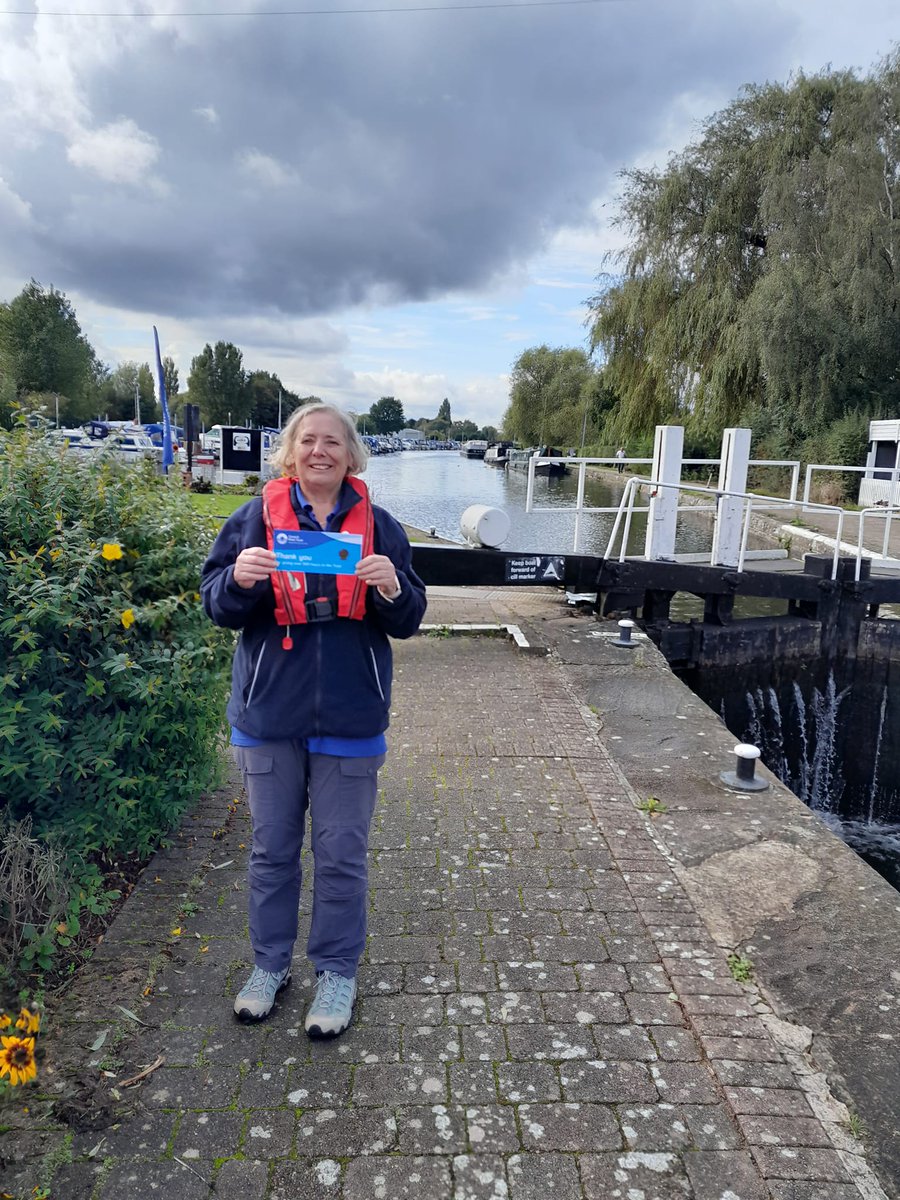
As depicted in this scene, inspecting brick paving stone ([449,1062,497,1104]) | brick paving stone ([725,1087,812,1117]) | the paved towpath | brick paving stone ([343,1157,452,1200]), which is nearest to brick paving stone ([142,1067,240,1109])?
the paved towpath

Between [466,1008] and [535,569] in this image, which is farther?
[535,569]

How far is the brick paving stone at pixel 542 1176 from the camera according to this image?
86.9 inches

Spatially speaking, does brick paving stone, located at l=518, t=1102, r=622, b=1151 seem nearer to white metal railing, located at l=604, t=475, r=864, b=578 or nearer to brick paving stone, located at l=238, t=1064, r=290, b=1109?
brick paving stone, located at l=238, t=1064, r=290, b=1109

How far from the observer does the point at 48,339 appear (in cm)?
5353

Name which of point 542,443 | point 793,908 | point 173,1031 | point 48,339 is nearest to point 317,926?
point 173,1031

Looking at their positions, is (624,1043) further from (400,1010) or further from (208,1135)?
(208,1135)

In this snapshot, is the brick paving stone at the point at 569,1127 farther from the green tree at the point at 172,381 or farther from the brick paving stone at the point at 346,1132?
the green tree at the point at 172,381

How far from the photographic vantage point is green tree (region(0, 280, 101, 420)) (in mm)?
52750

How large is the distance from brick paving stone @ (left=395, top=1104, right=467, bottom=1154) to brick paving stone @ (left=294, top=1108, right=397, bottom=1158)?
0.09 ft

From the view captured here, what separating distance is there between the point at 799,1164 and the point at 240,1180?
4.71 feet

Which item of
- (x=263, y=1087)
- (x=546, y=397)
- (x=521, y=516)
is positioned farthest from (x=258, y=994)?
(x=546, y=397)

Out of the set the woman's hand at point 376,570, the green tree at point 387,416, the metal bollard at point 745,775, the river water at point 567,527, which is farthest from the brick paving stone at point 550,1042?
the green tree at point 387,416

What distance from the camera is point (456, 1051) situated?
2.71 meters

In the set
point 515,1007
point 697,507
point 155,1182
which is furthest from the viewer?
point 697,507
